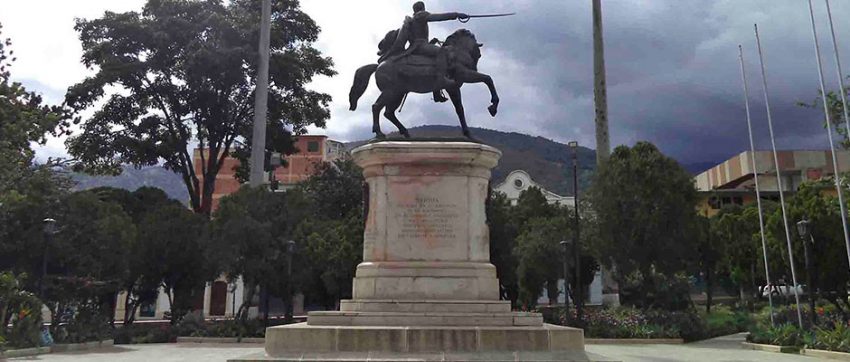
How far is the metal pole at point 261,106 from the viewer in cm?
3114

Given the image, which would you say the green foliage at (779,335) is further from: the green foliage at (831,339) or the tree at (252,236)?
the tree at (252,236)

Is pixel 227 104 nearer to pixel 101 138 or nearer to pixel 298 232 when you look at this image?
pixel 101 138

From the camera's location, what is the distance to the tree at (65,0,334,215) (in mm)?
33750

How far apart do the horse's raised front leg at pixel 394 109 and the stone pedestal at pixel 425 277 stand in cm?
143

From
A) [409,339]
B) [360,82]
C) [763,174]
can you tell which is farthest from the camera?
[763,174]

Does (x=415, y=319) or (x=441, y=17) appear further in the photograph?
(x=441, y=17)

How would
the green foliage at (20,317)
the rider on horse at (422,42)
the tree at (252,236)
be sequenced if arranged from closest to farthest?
the rider on horse at (422,42) < the green foliage at (20,317) < the tree at (252,236)

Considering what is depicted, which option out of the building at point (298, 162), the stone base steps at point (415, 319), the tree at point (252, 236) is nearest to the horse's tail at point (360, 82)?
the stone base steps at point (415, 319)

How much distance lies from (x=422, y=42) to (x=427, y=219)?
3952 millimetres

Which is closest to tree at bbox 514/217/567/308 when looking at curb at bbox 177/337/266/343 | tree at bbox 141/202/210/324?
curb at bbox 177/337/266/343

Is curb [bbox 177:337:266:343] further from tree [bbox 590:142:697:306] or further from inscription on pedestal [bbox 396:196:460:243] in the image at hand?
tree [bbox 590:142:697:306]

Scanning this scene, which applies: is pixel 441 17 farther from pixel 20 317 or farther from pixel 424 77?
pixel 20 317

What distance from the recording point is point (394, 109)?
47.5 feet

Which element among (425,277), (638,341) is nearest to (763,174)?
(638,341)
